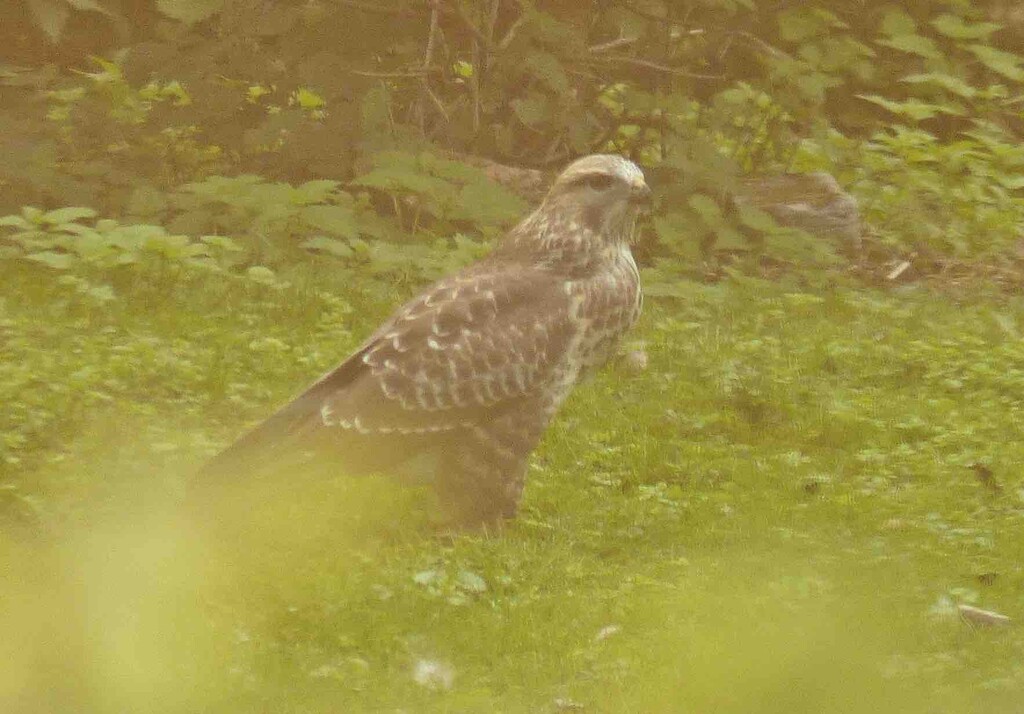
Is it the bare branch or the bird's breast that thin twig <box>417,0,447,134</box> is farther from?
the bird's breast

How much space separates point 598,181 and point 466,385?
3.43 ft

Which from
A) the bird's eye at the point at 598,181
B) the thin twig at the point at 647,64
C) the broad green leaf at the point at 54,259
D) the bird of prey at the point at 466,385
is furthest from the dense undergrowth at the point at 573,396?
the bird's eye at the point at 598,181

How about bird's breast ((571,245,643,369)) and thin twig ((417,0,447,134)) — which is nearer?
bird's breast ((571,245,643,369))

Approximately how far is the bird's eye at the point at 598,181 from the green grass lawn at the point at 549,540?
1.10 metres

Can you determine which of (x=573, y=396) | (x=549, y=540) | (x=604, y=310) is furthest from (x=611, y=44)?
(x=549, y=540)

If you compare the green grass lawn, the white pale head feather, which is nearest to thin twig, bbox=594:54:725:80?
the green grass lawn

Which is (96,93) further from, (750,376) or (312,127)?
(750,376)

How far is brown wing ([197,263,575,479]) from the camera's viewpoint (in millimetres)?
6422

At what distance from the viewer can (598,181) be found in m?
7.04

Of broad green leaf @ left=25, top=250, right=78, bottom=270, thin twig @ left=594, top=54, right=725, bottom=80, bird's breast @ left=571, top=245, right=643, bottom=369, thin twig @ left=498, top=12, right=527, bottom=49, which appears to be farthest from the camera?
thin twig @ left=594, top=54, right=725, bottom=80

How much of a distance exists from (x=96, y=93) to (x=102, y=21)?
53 cm

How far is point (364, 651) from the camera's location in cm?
553

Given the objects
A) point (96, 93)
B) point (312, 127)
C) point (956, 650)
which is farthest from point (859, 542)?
point (96, 93)

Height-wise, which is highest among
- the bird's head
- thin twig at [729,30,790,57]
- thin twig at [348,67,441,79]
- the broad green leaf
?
the bird's head
